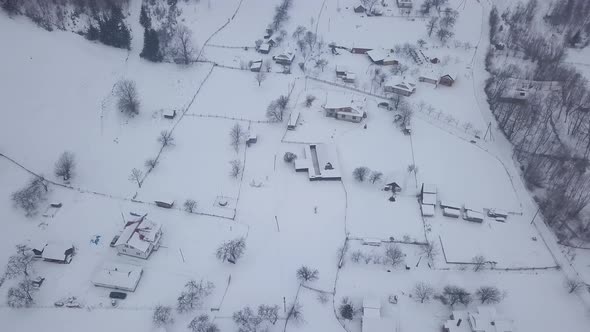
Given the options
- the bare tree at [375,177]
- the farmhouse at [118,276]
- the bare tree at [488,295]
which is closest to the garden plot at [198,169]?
the farmhouse at [118,276]

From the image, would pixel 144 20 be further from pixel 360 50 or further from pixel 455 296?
pixel 455 296

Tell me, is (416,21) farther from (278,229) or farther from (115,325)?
(115,325)

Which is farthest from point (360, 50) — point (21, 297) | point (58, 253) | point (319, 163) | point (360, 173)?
point (21, 297)

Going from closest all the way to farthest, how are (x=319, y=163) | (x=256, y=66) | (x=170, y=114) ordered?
1. (x=319, y=163)
2. (x=170, y=114)
3. (x=256, y=66)

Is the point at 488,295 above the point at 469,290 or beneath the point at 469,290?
above

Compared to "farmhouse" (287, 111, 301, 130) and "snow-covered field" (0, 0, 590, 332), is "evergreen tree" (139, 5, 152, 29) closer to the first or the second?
"snow-covered field" (0, 0, 590, 332)

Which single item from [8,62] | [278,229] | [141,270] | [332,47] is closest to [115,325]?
[141,270]
